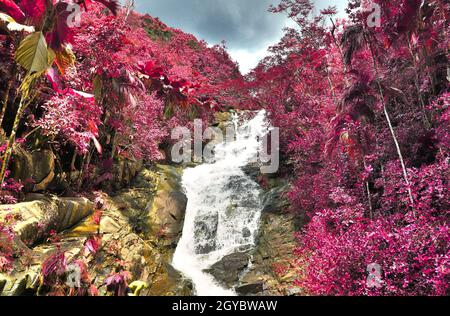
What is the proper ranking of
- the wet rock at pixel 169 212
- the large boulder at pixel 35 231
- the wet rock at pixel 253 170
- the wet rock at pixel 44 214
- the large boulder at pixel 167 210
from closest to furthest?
the large boulder at pixel 35 231 → the wet rock at pixel 44 214 → the large boulder at pixel 167 210 → the wet rock at pixel 169 212 → the wet rock at pixel 253 170

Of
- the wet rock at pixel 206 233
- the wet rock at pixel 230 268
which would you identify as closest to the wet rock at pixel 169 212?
the wet rock at pixel 206 233

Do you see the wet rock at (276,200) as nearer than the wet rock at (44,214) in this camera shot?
No

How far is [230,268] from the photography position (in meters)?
8.95

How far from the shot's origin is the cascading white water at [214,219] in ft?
31.1

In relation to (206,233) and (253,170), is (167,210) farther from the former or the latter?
(253,170)

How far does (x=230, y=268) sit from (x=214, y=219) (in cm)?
305

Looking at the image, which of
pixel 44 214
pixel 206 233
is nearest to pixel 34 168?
pixel 44 214

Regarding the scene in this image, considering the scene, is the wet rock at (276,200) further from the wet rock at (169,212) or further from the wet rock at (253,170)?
the wet rock at (169,212)

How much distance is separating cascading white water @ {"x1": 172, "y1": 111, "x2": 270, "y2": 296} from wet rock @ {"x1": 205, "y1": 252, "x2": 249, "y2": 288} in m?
0.22

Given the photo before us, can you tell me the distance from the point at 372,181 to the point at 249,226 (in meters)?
5.01

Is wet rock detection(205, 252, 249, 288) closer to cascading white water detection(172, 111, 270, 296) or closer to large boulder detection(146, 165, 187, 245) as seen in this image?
cascading white water detection(172, 111, 270, 296)

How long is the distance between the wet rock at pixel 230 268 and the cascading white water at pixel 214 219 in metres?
0.22

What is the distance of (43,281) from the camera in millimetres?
5195
